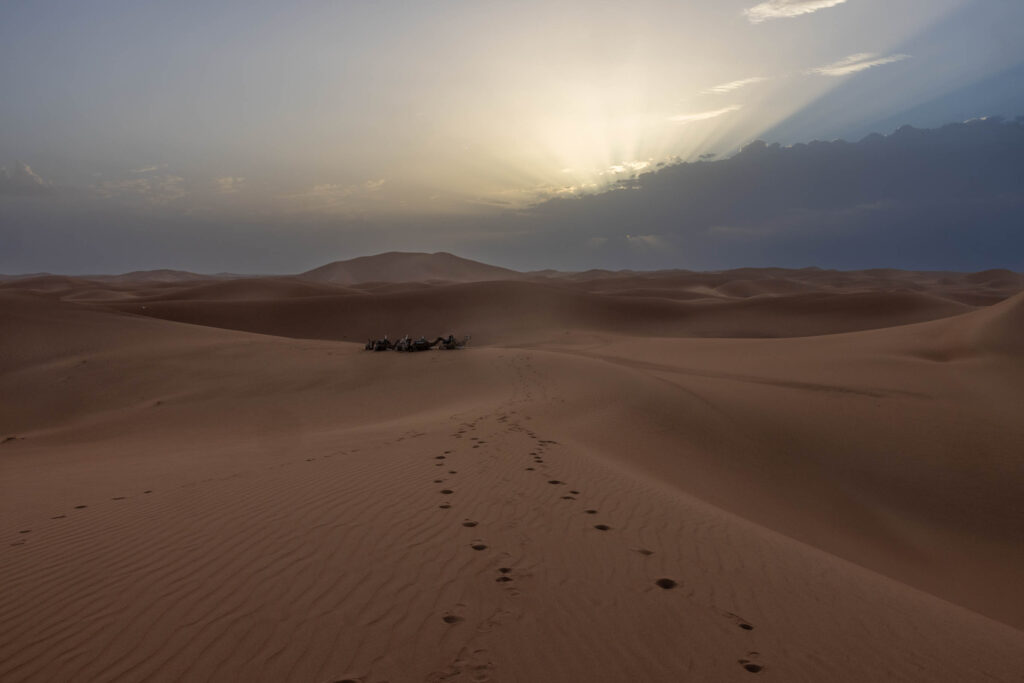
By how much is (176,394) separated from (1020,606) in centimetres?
1659

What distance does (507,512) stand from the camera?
5051 millimetres

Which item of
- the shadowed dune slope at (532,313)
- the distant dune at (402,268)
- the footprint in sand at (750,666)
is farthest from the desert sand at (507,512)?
the distant dune at (402,268)

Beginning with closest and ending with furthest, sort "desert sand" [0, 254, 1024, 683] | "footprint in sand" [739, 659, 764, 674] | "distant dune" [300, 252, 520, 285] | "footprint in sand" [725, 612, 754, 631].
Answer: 1. "footprint in sand" [739, 659, 764, 674]
2. "desert sand" [0, 254, 1024, 683]
3. "footprint in sand" [725, 612, 754, 631]
4. "distant dune" [300, 252, 520, 285]

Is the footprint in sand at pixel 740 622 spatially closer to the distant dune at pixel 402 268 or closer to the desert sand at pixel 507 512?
the desert sand at pixel 507 512

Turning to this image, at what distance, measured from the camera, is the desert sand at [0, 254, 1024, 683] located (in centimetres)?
301

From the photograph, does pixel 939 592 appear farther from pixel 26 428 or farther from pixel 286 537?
pixel 26 428

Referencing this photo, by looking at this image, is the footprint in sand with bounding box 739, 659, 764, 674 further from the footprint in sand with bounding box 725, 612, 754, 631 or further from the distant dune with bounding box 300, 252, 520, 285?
the distant dune with bounding box 300, 252, 520, 285

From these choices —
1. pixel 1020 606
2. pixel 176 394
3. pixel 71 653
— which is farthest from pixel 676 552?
pixel 176 394

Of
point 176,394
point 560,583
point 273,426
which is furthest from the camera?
point 176,394

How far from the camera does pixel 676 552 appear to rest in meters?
4.36

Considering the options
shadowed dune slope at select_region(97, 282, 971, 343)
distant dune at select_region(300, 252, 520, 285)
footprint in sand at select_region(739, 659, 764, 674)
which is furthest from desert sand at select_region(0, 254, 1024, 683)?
distant dune at select_region(300, 252, 520, 285)

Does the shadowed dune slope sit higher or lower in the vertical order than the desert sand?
higher

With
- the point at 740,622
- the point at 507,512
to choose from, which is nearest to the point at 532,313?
the point at 507,512

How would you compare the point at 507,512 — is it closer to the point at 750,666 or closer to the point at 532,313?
the point at 750,666
